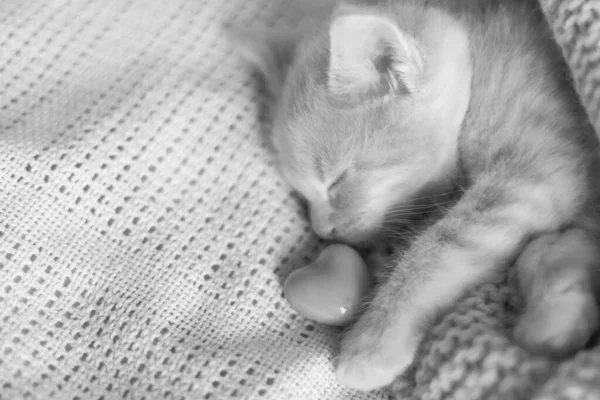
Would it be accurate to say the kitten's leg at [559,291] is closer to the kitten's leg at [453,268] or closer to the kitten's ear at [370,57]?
the kitten's leg at [453,268]

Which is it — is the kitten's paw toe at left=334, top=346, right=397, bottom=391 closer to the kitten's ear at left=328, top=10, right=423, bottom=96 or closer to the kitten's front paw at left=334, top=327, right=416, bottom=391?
the kitten's front paw at left=334, top=327, right=416, bottom=391

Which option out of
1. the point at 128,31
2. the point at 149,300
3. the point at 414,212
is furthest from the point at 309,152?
the point at 128,31

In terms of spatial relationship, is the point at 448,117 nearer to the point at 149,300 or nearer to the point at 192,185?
the point at 192,185

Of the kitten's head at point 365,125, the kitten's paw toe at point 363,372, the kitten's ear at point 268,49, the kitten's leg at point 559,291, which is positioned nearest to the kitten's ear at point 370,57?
the kitten's head at point 365,125

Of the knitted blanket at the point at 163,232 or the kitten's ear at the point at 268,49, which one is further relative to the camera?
the kitten's ear at the point at 268,49

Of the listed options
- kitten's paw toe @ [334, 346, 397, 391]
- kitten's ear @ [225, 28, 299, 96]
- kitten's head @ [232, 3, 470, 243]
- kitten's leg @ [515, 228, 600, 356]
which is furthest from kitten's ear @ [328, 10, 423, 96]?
kitten's paw toe @ [334, 346, 397, 391]

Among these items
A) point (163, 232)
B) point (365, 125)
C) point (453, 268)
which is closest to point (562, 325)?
point (453, 268)
